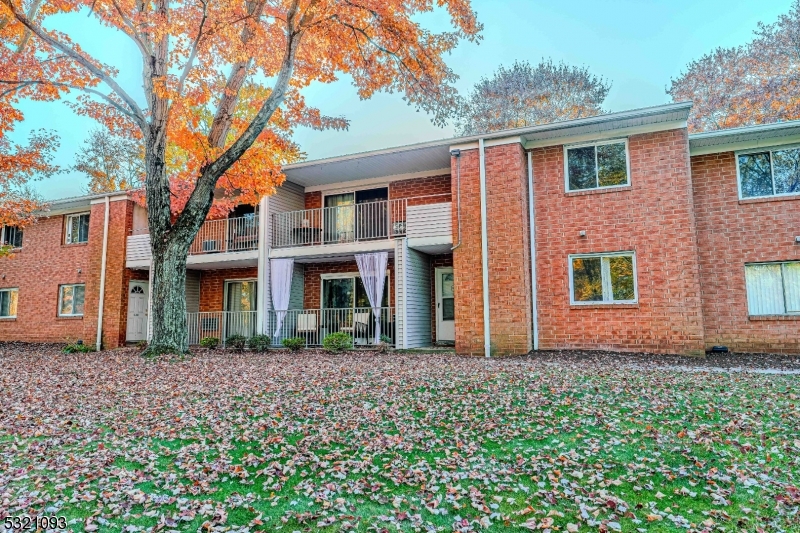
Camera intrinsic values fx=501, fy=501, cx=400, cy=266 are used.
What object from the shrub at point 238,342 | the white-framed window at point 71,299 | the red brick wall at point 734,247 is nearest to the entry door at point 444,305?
the shrub at point 238,342

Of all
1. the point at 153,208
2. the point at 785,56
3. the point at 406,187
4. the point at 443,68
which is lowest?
the point at 153,208

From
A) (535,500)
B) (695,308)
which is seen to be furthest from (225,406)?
(695,308)

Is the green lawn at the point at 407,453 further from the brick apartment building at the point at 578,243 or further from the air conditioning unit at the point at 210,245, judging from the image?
the air conditioning unit at the point at 210,245

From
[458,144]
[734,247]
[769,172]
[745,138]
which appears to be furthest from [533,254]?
[769,172]

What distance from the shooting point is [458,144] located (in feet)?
42.7

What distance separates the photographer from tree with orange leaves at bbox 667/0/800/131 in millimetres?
19766

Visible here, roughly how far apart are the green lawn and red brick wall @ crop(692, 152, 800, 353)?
4090mm

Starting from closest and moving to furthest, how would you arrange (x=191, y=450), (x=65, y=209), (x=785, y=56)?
(x=191, y=450), (x=65, y=209), (x=785, y=56)

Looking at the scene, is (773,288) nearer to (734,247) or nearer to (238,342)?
(734,247)

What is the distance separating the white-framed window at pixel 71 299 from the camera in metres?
18.6

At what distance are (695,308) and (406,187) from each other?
27.5 ft

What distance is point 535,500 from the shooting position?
3.93 metres

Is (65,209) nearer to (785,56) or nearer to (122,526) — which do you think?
(122,526)

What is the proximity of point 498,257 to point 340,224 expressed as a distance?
19.1 ft
